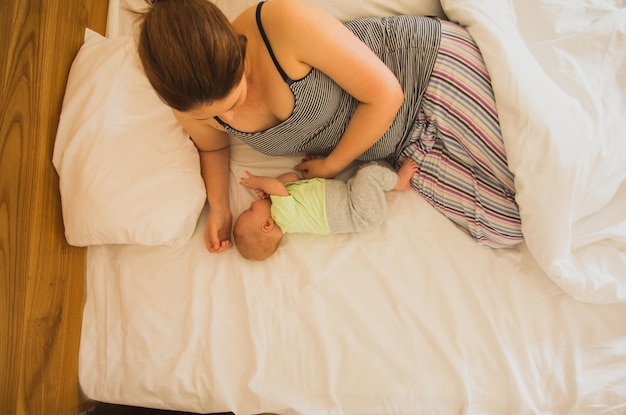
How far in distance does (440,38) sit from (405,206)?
0.40 m

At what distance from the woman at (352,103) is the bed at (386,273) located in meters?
0.05

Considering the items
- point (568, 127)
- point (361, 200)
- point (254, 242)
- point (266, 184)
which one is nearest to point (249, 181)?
point (266, 184)

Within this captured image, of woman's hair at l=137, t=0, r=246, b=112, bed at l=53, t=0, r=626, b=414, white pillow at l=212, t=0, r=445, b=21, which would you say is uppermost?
white pillow at l=212, t=0, r=445, b=21

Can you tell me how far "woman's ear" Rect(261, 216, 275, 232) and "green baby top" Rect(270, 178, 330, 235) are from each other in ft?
0.04

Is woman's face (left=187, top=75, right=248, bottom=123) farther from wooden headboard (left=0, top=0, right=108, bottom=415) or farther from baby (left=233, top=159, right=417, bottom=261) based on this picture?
wooden headboard (left=0, top=0, right=108, bottom=415)

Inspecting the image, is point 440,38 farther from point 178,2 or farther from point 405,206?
point 178,2

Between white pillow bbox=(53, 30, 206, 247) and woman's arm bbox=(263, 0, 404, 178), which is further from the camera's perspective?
white pillow bbox=(53, 30, 206, 247)

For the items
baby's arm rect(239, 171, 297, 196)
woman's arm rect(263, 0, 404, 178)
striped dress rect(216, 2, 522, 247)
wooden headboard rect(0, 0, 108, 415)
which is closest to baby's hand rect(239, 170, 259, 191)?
baby's arm rect(239, 171, 297, 196)

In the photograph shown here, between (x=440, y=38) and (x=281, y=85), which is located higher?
(x=440, y=38)

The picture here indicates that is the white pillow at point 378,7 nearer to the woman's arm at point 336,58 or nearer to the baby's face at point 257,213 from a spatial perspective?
the woman's arm at point 336,58

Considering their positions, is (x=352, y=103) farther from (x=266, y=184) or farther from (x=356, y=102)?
(x=266, y=184)

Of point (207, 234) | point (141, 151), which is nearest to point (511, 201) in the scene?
point (207, 234)

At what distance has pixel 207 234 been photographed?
42.0 inches

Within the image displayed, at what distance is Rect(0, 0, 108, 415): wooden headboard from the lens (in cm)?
86
